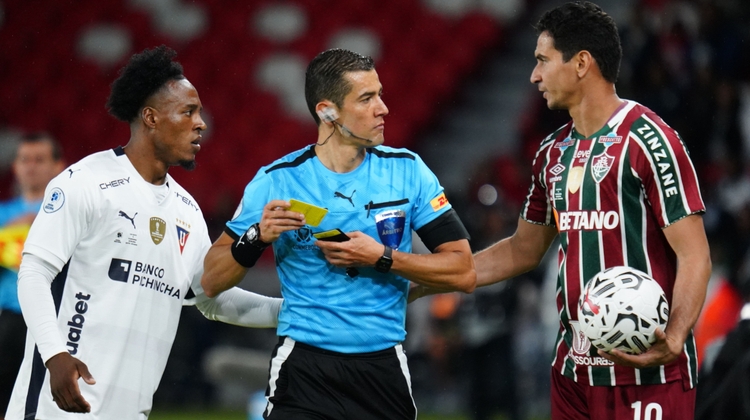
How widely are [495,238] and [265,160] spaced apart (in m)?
4.89

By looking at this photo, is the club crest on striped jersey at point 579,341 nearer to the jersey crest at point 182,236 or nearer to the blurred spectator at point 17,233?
the jersey crest at point 182,236

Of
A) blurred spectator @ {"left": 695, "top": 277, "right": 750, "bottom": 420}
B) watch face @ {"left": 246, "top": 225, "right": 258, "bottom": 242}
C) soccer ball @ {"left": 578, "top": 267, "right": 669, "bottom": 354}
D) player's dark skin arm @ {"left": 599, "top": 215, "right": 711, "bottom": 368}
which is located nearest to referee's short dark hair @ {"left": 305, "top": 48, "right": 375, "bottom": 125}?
watch face @ {"left": 246, "top": 225, "right": 258, "bottom": 242}

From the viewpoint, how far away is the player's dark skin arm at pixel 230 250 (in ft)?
13.3

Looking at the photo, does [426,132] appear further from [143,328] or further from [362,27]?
[143,328]

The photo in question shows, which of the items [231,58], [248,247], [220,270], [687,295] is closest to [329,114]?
[248,247]

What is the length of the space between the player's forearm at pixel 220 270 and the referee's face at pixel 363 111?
73 cm

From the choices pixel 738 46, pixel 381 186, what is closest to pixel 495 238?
pixel 738 46

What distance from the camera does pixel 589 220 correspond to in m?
4.23

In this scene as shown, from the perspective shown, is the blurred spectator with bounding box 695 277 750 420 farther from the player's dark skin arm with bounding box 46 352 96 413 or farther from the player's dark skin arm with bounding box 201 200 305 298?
the player's dark skin arm with bounding box 46 352 96 413

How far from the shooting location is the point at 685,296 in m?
3.95

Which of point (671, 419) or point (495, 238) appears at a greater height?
point (495, 238)

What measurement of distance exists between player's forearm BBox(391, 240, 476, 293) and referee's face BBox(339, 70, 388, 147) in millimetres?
562

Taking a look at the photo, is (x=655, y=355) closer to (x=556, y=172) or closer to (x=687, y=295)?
(x=687, y=295)

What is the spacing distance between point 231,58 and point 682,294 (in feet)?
37.0
